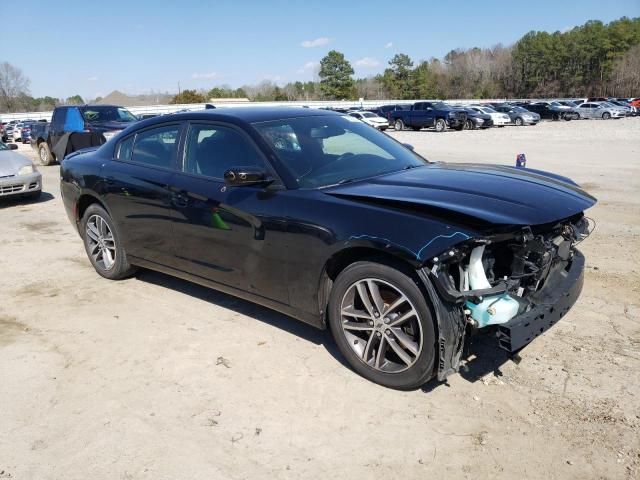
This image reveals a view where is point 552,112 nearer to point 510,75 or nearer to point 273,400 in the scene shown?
point 273,400

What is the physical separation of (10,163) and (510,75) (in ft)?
370

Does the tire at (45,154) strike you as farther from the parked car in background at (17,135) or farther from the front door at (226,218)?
Answer: the parked car in background at (17,135)

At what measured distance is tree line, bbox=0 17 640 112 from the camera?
317ft

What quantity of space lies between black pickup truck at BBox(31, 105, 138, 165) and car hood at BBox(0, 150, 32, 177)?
12.7 feet

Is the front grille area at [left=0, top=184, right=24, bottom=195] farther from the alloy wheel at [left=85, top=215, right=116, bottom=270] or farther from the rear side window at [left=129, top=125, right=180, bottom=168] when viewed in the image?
the rear side window at [left=129, top=125, right=180, bottom=168]

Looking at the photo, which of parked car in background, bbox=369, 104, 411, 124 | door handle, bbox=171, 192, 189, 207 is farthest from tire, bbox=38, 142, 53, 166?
parked car in background, bbox=369, 104, 411, 124

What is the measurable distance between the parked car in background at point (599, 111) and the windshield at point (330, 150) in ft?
140

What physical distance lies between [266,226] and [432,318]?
1.36m

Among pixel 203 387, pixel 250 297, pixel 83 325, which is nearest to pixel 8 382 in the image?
pixel 83 325

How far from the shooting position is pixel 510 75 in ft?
357

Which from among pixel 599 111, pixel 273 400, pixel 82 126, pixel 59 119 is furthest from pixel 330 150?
pixel 599 111

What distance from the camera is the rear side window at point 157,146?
4.61m

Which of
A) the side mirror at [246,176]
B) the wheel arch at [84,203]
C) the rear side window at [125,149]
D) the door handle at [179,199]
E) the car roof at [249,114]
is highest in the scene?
the car roof at [249,114]

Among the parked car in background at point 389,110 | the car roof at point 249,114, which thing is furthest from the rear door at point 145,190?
the parked car in background at point 389,110
